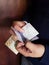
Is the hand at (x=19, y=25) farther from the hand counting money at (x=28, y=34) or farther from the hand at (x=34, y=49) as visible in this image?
the hand at (x=34, y=49)

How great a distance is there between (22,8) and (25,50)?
367 mm

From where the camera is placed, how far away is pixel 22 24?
4.07 feet

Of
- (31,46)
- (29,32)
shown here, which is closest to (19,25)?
(29,32)

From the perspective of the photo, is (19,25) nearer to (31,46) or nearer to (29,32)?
(29,32)

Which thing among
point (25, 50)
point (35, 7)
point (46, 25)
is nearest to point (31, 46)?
point (25, 50)

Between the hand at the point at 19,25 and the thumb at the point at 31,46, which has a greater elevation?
the hand at the point at 19,25

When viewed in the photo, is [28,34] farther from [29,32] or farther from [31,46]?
[31,46]

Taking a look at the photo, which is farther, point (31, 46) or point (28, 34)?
point (28, 34)

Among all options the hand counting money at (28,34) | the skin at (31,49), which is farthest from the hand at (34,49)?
the hand counting money at (28,34)

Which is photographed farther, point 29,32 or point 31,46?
point 29,32

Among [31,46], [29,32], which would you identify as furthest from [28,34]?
[31,46]

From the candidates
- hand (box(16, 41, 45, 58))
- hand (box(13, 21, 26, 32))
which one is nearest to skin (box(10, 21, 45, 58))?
hand (box(16, 41, 45, 58))

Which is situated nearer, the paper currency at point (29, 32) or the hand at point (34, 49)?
the hand at point (34, 49)

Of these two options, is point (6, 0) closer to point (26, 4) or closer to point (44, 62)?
point (26, 4)
